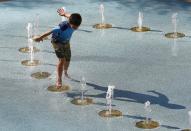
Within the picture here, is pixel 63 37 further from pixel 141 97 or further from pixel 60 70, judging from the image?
pixel 141 97

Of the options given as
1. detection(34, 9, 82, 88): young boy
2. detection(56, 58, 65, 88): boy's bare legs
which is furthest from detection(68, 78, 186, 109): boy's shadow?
detection(34, 9, 82, 88): young boy

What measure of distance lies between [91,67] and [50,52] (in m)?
1.28

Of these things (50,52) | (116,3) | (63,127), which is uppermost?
(116,3)

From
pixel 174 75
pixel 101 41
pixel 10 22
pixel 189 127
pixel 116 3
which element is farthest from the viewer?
pixel 116 3

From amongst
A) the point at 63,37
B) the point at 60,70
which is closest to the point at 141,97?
the point at 60,70

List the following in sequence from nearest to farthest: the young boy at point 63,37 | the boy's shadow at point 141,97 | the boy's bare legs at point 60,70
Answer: the boy's shadow at point 141,97, the young boy at point 63,37, the boy's bare legs at point 60,70

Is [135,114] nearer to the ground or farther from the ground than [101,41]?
nearer to the ground

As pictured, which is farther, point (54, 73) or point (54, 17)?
point (54, 17)

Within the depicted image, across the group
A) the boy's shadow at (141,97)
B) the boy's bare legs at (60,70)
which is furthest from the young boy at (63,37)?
the boy's shadow at (141,97)

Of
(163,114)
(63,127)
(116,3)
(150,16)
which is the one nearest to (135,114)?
(163,114)

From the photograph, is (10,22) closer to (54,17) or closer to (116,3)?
(54,17)

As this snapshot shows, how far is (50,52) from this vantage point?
11500 mm

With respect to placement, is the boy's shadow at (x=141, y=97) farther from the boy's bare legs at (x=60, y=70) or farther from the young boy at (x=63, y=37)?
the young boy at (x=63, y=37)

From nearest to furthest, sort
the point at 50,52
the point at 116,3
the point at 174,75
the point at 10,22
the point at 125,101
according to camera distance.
A: 1. the point at 125,101
2. the point at 174,75
3. the point at 50,52
4. the point at 10,22
5. the point at 116,3
